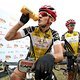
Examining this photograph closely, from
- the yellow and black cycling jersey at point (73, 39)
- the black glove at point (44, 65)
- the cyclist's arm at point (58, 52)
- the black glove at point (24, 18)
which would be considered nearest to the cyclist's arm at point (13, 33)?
the black glove at point (24, 18)

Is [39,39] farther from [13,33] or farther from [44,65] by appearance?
[44,65]

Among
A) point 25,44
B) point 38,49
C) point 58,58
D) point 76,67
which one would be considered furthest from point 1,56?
point 58,58

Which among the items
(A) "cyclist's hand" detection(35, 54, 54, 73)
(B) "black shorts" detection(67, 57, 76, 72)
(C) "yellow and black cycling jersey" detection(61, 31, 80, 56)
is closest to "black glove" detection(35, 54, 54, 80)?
(A) "cyclist's hand" detection(35, 54, 54, 73)

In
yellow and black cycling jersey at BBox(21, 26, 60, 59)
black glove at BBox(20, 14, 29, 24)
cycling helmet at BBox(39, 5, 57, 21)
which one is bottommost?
yellow and black cycling jersey at BBox(21, 26, 60, 59)

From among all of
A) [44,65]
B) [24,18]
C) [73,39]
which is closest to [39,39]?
[24,18]

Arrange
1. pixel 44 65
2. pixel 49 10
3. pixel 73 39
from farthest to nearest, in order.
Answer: pixel 73 39 → pixel 49 10 → pixel 44 65

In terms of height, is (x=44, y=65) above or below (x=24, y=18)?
below

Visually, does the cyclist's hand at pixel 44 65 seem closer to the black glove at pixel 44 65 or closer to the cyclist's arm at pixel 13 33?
the black glove at pixel 44 65

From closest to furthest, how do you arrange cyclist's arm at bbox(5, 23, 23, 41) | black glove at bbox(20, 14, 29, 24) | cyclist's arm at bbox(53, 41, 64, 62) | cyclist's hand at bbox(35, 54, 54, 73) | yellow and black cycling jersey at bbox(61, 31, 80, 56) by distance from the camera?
cyclist's hand at bbox(35, 54, 54, 73)
cyclist's arm at bbox(53, 41, 64, 62)
black glove at bbox(20, 14, 29, 24)
cyclist's arm at bbox(5, 23, 23, 41)
yellow and black cycling jersey at bbox(61, 31, 80, 56)

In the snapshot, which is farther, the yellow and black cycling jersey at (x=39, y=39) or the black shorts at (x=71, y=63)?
the black shorts at (x=71, y=63)

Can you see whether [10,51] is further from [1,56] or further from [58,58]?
[58,58]

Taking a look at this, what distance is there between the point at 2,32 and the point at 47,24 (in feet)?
21.9

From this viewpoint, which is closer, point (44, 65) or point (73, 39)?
point (44, 65)

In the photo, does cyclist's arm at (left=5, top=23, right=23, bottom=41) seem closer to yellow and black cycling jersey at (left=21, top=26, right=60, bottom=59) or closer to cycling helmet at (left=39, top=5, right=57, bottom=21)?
yellow and black cycling jersey at (left=21, top=26, right=60, bottom=59)
